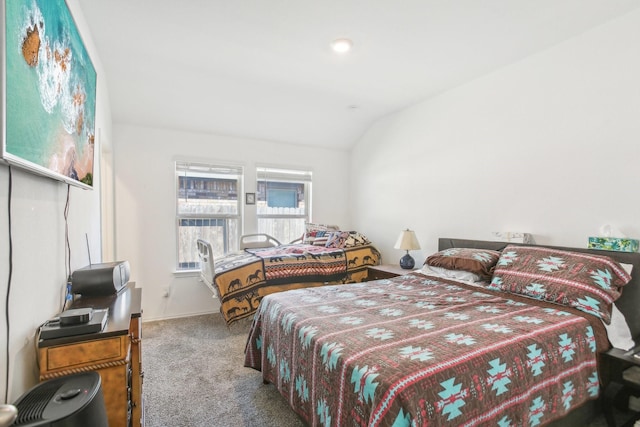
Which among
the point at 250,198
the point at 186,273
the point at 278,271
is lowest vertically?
the point at 186,273

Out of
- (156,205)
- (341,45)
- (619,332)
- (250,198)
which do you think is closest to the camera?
(619,332)

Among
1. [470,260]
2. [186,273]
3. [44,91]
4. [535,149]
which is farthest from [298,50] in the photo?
[186,273]

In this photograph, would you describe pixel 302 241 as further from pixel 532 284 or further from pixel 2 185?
pixel 2 185

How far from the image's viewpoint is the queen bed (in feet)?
3.94

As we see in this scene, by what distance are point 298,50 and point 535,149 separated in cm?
217

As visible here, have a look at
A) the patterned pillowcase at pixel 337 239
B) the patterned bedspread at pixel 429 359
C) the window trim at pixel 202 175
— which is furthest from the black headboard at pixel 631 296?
the window trim at pixel 202 175

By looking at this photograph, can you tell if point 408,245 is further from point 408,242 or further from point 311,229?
point 311,229

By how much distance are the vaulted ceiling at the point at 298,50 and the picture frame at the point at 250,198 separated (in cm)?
92

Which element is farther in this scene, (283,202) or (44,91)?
(283,202)

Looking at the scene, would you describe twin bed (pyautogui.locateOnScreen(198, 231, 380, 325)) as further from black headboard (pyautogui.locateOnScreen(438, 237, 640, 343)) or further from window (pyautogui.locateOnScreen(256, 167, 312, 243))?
black headboard (pyautogui.locateOnScreen(438, 237, 640, 343))

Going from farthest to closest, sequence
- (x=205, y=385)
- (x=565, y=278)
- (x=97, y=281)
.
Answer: (x=205, y=385)
(x=565, y=278)
(x=97, y=281)

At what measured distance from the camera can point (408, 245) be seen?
11.4ft

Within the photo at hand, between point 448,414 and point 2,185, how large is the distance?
1.70m

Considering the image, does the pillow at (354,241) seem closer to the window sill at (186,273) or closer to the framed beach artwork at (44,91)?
the window sill at (186,273)
